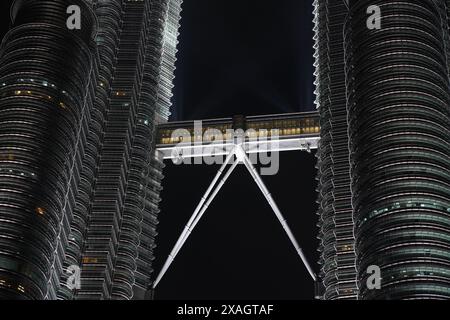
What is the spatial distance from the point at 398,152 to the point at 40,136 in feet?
178

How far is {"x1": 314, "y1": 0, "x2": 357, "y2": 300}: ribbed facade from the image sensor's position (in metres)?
152

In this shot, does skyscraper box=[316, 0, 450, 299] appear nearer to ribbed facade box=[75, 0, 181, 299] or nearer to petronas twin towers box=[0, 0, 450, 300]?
petronas twin towers box=[0, 0, 450, 300]

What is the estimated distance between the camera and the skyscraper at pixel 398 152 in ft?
381

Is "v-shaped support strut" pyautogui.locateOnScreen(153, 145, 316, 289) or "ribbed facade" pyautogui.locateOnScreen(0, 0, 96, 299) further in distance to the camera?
"v-shaped support strut" pyautogui.locateOnScreen(153, 145, 316, 289)

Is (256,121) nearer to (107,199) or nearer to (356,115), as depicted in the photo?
(107,199)

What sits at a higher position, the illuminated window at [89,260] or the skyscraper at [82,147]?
the skyscraper at [82,147]

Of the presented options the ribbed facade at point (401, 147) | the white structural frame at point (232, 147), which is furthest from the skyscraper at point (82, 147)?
the ribbed facade at point (401, 147)

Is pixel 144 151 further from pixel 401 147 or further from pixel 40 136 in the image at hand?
pixel 401 147

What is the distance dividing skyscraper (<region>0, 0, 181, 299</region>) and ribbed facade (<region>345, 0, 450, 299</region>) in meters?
45.1

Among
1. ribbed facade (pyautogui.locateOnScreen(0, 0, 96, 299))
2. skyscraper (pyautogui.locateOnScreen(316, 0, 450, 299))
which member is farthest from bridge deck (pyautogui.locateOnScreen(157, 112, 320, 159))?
skyscraper (pyautogui.locateOnScreen(316, 0, 450, 299))

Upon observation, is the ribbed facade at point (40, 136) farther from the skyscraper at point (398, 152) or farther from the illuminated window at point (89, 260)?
the skyscraper at point (398, 152)

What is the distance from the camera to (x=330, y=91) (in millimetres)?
171625

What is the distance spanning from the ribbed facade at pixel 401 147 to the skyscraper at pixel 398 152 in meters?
0.13
